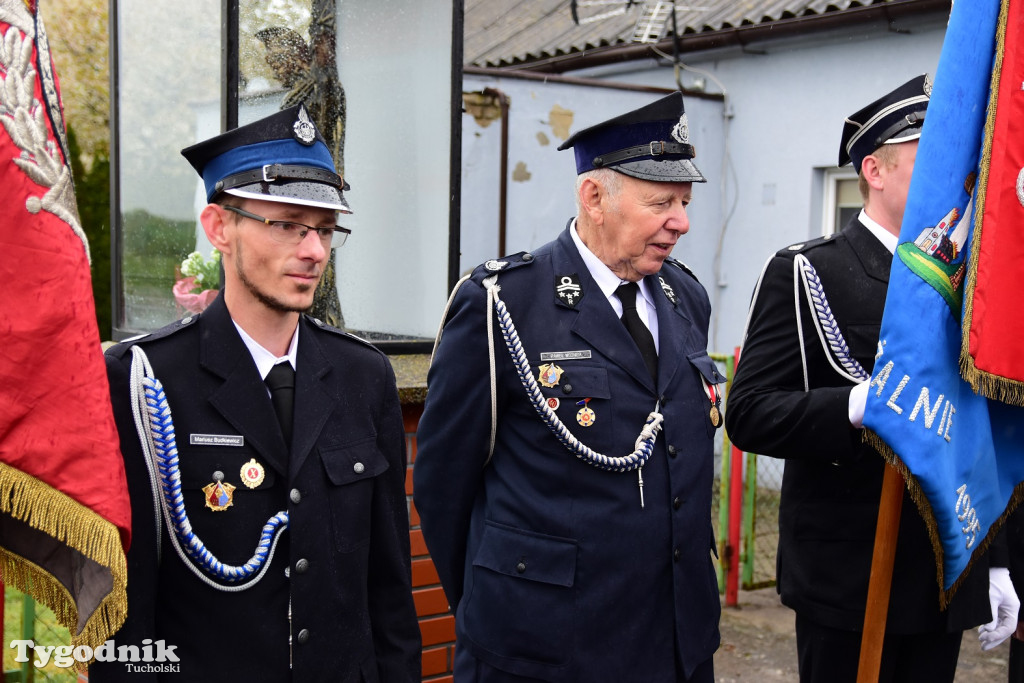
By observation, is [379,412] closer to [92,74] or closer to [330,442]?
[330,442]

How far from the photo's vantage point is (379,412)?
2.39 metres

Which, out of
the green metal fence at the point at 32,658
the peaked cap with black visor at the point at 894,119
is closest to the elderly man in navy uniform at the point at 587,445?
the peaked cap with black visor at the point at 894,119

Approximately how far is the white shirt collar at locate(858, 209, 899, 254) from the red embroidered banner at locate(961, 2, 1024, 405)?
0.59 metres

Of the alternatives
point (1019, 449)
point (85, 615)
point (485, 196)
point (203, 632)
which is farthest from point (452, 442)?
point (485, 196)

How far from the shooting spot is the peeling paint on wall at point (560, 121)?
9.27 meters

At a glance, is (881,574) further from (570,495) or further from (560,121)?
(560,121)

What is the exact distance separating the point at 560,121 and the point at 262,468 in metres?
7.56

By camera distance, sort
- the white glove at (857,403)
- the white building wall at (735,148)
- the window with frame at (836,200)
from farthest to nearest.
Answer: the window with frame at (836,200), the white building wall at (735,148), the white glove at (857,403)

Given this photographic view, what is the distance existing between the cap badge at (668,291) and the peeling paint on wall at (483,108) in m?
6.11

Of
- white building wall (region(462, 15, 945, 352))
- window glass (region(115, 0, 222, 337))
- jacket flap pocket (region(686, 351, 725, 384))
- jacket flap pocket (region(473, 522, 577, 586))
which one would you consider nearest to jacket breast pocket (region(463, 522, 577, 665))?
jacket flap pocket (region(473, 522, 577, 586))

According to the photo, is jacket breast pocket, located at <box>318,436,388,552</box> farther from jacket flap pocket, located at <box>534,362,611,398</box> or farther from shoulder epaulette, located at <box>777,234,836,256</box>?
shoulder epaulette, located at <box>777,234,836,256</box>

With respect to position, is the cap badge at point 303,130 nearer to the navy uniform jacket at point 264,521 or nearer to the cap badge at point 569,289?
the navy uniform jacket at point 264,521

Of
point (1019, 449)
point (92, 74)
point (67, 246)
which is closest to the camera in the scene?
point (67, 246)

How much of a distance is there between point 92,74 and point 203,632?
12.1m
